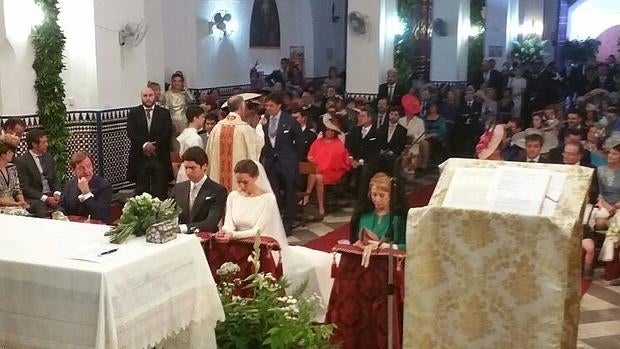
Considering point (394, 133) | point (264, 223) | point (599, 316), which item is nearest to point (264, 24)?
point (394, 133)

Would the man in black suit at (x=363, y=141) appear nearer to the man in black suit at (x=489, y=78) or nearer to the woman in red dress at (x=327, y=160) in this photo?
the woman in red dress at (x=327, y=160)

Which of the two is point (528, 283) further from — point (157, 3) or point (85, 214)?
point (157, 3)

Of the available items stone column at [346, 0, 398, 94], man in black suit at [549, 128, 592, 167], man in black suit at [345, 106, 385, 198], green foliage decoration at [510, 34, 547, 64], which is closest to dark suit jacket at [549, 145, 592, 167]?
man in black suit at [549, 128, 592, 167]

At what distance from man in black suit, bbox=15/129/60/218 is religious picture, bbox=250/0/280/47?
463 inches

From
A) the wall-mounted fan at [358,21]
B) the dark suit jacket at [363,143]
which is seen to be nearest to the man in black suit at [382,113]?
the dark suit jacket at [363,143]

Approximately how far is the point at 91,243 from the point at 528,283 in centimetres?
223

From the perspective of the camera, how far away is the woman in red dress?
9609mm

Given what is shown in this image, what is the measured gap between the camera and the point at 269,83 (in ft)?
60.8

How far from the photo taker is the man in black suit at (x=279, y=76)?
60.6ft

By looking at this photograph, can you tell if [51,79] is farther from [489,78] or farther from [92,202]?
[489,78]

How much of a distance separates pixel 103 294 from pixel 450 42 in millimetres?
15578

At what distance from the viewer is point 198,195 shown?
19.6ft

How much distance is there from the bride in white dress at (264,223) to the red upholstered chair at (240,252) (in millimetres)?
125

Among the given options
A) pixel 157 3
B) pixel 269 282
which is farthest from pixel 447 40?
pixel 269 282
